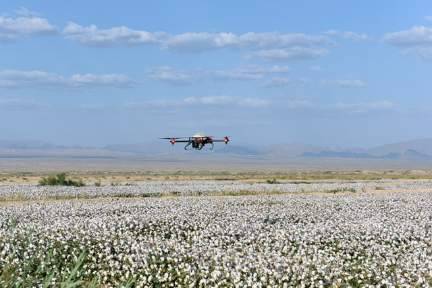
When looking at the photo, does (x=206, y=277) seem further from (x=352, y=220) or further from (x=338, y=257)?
(x=352, y=220)

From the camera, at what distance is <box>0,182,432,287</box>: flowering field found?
13.7 meters

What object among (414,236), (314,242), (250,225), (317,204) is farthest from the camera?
(317,204)

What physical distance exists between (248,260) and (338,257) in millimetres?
2954

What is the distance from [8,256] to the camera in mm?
15727

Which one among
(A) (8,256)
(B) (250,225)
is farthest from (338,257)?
(A) (8,256)

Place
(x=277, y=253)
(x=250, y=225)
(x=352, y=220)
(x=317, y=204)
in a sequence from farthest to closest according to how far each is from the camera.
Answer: (x=317, y=204) < (x=352, y=220) < (x=250, y=225) < (x=277, y=253)

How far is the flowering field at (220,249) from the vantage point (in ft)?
45.0

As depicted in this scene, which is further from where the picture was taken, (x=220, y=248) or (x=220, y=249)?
(x=220, y=248)

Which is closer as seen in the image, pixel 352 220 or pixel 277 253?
pixel 277 253

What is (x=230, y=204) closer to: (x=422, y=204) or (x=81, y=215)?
(x=81, y=215)

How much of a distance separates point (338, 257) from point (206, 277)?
447cm

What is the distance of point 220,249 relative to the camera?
53.1 feet

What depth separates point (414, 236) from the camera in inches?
761

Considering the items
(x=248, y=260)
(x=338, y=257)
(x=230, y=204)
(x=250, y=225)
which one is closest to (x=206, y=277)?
(x=248, y=260)
